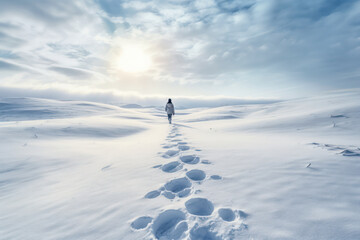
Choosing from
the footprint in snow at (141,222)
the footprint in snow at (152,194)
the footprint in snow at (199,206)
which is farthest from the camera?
the footprint in snow at (152,194)

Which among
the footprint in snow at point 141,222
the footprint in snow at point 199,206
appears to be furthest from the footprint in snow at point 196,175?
the footprint in snow at point 141,222

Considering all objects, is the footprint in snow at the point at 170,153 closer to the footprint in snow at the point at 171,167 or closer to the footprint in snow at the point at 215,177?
the footprint in snow at the point at 171,167

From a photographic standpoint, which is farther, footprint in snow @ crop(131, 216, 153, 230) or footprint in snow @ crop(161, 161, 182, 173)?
footprint in snow @ crop(161, 161, 182, 173)

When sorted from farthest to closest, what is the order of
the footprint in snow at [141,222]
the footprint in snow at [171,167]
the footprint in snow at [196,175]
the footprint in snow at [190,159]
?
the footprint in snow at [190,159] < the footprint in snow at [171,167] < the footprint in snow at [196,175] < the footprint in snow at [141,222]

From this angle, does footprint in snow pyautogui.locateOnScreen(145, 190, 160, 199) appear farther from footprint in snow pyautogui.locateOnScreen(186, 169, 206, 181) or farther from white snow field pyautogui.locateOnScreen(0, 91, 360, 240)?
footprint in snow pyautogui.locateOnScreen(186, 169, 206, 181)

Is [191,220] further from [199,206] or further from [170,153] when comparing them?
[170,153]

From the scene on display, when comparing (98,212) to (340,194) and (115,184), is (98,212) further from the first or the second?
(340,194)

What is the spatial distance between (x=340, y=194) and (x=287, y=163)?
1239mm

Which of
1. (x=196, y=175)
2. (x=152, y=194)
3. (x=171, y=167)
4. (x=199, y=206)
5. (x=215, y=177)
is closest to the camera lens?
(x=199, y=206)

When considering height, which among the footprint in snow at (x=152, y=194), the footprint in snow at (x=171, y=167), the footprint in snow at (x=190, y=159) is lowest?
the footprint in snow at (x=152, y=194)

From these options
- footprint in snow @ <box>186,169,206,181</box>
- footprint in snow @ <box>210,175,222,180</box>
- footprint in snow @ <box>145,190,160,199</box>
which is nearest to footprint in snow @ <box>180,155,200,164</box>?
footprint in snow @ <box>186,169,206,181</box>

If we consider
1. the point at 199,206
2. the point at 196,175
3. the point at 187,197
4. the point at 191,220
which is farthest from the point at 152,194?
the point at 196,175

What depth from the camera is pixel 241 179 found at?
2822 mm

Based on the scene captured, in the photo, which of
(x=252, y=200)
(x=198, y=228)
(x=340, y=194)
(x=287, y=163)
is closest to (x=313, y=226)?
(x=252, y=200)
